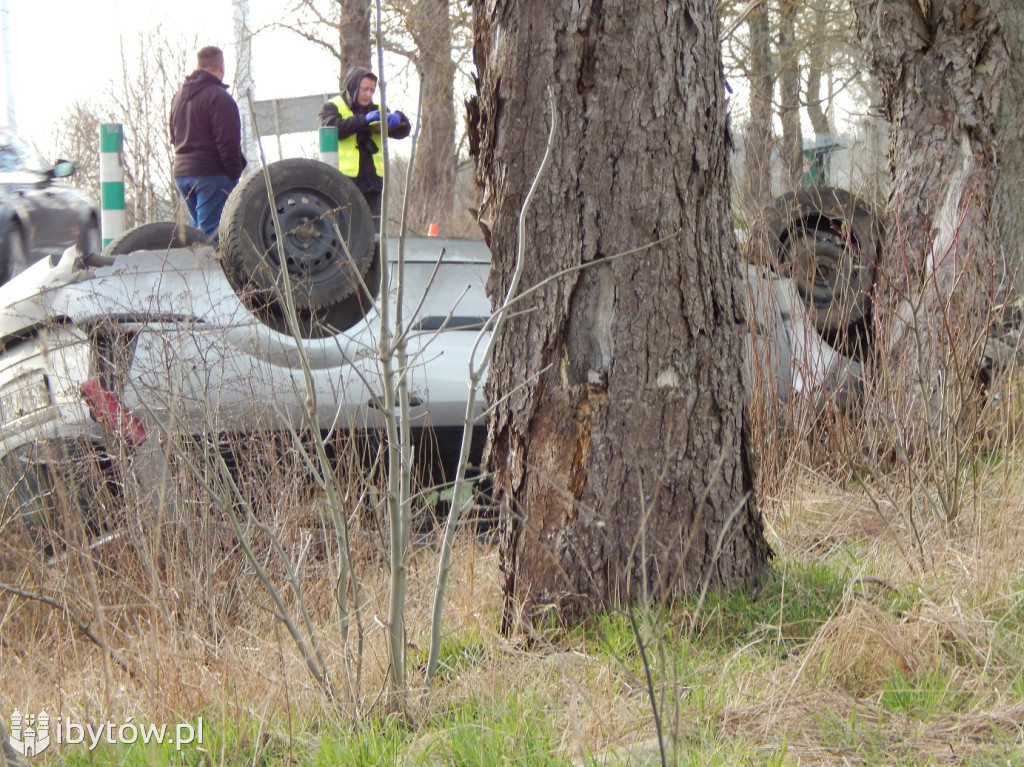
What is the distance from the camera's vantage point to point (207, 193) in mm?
7395

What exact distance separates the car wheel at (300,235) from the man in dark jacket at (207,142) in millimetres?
2493

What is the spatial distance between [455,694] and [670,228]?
1.51 meters

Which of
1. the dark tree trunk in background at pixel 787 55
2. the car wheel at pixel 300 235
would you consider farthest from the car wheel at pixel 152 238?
the dark tree trunk in background at pixel 787 55

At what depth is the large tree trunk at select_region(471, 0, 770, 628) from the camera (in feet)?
10.3

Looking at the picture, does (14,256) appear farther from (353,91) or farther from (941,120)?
(941,120)

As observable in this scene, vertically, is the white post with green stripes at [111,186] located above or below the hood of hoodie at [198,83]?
below

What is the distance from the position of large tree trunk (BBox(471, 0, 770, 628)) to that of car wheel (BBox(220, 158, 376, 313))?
4.27 feet

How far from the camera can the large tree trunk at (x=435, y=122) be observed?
44.6 ft

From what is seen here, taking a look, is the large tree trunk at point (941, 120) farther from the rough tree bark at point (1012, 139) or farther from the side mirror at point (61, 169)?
the side mirror at point (61, 169)

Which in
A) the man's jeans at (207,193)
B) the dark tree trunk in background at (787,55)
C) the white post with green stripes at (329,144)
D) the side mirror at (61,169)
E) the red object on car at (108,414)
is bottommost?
the red object on car at (108,414)

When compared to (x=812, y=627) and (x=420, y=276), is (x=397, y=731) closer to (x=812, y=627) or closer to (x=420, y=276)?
(x=812, y=627)

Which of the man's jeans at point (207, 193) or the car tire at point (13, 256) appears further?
the man's jeans at point (207, 193)

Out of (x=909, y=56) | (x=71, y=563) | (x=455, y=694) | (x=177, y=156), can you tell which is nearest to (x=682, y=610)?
(x=455, y=694)

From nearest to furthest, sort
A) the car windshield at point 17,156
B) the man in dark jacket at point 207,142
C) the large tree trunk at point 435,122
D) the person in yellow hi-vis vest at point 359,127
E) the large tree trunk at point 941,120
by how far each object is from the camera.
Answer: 1. the large tree trunk at point 941,120
2. the man in dark jacket at point 207,142
3. the person in yellow hi-vis vest at point 359,127
4. the car windshield at point 17,156
5. the large tree trunk at point 435,122
